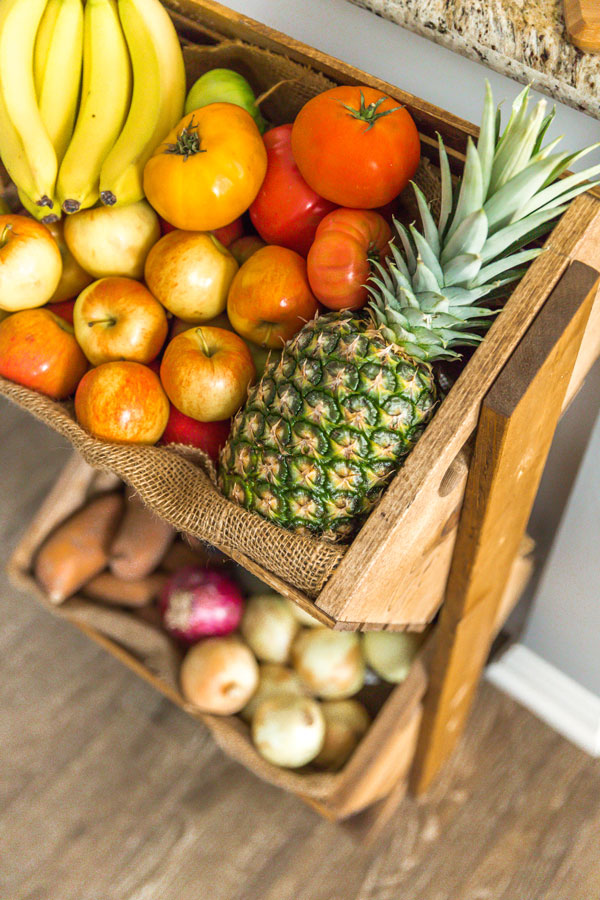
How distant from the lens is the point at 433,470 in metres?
0.58

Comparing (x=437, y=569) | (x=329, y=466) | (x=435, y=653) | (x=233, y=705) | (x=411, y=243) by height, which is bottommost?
(x=233, y=705)

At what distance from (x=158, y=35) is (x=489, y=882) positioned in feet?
4.62

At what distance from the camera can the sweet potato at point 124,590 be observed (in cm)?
131

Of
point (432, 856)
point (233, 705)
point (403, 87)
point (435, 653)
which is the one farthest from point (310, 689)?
point (403, 87)

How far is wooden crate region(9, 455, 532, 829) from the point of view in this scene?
107 cm

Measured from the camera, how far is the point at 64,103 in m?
0.84

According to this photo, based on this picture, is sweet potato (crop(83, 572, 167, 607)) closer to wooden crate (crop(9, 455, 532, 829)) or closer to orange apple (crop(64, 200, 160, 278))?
wooden crate (crop(9, 455, 532, 829))

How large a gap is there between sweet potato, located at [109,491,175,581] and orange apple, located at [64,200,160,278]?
571 millimetres

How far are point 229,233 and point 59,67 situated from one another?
10.7 inches

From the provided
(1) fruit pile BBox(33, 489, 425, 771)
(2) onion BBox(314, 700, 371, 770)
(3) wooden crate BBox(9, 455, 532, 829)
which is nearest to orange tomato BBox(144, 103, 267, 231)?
(1) fruit pile BBox(33, 489, 425, 771)

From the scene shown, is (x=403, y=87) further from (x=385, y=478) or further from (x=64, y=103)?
(x=385, y=478)

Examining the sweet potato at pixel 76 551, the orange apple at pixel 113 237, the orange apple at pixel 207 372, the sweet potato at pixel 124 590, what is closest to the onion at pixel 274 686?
the sweet potato at pixel 124 590

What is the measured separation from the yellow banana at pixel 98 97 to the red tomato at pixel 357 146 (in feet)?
0.76

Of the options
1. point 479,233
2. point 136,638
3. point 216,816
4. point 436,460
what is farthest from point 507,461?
point 216,816
